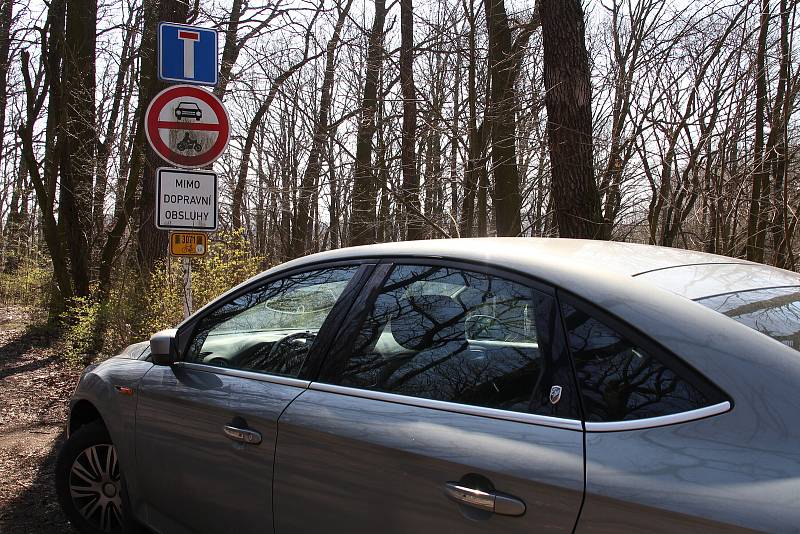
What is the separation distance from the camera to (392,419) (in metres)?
1.96

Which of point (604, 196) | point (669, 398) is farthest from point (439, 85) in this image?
point (669, 398)

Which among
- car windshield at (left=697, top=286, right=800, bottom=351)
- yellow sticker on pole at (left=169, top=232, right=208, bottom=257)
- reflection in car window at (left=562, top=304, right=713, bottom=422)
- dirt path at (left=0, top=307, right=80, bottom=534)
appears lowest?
dirt path at (left=0, top=307, right=80, bottom=534)

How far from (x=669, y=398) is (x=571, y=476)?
0.92ft

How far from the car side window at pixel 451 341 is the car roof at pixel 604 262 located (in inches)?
2.6

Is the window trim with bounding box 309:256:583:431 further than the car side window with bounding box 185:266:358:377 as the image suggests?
No

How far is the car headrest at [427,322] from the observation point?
6.85 feet

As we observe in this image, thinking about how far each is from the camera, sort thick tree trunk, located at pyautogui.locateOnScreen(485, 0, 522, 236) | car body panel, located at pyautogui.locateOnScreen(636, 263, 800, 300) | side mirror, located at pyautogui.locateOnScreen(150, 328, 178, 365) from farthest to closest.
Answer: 1. thick tree trunk, located at pyautogui.locateOnScreen(485, 0, 522, 236)
2. side mirror, located at pyautogui.locateOnScreen(150, 328, 178, 365)
3. car body panel, located at pyautogui.locateOnScreen(636, 263, 800, 300)

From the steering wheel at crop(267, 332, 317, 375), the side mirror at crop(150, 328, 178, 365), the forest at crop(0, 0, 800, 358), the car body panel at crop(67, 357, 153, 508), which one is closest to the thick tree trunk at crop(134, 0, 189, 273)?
the forest at crop(0, 0, 800, 358)

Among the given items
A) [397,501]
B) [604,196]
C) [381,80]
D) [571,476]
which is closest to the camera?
[571,476]

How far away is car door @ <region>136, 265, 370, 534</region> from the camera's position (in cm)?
237

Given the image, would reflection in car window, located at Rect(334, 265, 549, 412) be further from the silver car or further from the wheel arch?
the wheel arch

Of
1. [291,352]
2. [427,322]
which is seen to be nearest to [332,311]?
[291,352]

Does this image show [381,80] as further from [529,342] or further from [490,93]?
[529,342]

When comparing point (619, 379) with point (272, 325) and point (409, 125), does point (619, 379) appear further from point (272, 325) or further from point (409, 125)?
point (409, 125)
